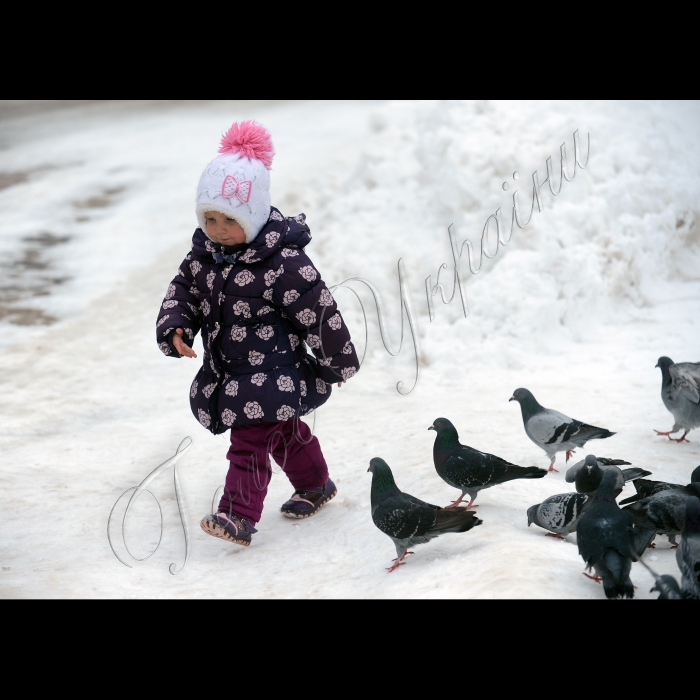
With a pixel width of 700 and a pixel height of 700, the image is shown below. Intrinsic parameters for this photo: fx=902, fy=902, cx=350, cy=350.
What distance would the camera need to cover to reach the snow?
2.88 meters

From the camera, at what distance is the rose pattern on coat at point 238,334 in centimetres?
291

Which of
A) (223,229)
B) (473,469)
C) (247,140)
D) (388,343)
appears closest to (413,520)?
(473,469)

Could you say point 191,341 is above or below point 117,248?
below

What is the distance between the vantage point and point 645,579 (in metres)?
2.48

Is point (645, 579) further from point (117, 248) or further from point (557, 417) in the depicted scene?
point (117, 248)

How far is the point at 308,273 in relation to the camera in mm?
2891

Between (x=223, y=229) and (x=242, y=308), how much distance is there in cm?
26

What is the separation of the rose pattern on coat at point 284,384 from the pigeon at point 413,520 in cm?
44

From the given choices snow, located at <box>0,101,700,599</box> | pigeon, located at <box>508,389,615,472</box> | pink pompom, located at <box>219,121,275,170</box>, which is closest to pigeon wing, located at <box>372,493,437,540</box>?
snow, located at <box>0,101,700,599</box>

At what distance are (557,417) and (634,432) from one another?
0.61m

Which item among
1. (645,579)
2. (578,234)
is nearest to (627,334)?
(578,234)

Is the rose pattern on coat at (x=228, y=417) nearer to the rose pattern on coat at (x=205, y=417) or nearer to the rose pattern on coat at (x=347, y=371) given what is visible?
the rose pattern on coat at (x=205, y=417)

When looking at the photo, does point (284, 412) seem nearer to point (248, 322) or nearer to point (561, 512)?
point (248, 322)

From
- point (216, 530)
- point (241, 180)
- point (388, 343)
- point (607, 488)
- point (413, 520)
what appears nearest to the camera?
point (607, 488)
